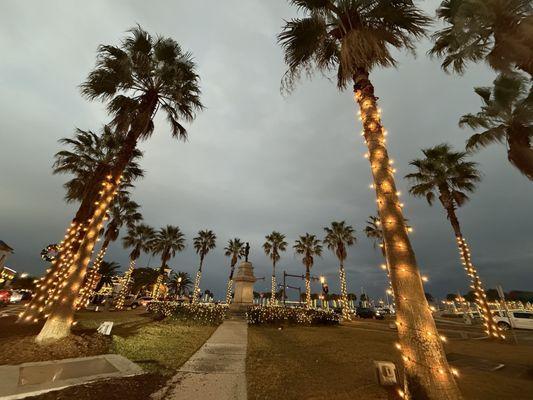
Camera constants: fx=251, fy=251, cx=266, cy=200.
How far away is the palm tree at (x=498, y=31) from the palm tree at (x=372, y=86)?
3.11 meters

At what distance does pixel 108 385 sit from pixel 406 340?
5.43m

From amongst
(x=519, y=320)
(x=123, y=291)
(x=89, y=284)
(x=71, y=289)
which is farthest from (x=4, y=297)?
(x=519, y=320)

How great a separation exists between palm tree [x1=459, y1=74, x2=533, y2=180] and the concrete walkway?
41.7 feet

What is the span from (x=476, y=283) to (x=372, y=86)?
62.9 feet

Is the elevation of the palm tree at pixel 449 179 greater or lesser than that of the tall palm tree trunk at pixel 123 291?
greater

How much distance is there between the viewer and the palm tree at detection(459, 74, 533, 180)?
1032 cm

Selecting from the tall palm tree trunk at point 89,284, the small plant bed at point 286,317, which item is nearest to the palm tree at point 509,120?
the small plant bed at point 286,317

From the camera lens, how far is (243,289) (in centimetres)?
2178

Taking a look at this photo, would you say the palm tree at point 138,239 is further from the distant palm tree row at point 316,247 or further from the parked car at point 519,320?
the parked car at point 519,320

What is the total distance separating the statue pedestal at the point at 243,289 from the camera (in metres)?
21.2

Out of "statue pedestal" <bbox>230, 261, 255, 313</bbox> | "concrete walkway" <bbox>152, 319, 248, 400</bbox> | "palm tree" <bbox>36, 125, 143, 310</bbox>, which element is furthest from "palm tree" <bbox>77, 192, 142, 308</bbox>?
"concrete walkway" <bbox>152, 319, 248, 400</bbox>

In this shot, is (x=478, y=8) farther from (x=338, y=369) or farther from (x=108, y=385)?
(x=108, y=385)

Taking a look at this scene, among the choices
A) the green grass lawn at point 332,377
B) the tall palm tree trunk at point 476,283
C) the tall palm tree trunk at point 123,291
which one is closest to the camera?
the green grass lawn at point 332,377

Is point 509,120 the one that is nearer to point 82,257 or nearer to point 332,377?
point 332,377
